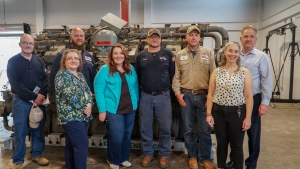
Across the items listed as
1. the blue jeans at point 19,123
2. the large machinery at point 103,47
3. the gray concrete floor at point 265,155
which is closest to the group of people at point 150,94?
the blue jeans at point 19,123

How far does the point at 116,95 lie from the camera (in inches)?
95.0

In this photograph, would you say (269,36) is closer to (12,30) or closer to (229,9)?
(229,9)

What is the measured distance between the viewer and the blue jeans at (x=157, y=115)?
8.52ft

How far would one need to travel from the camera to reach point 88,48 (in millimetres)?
3691

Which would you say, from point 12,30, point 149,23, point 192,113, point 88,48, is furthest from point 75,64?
point 12,30

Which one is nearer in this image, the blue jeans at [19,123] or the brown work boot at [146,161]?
the blue jeans at [19,123]

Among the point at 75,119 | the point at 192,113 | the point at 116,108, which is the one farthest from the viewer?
the point at 192,113

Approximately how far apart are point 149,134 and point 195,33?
4.27ft

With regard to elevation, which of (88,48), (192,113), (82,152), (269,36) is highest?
(269,36)

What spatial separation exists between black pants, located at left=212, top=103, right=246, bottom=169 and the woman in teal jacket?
3.06 ft

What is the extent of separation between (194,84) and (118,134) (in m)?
1.02

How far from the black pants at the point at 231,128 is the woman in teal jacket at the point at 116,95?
0.93m

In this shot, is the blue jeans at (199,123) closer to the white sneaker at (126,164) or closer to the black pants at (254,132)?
the black pants at (254,132)

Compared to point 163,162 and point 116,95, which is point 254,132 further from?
point 116,95
